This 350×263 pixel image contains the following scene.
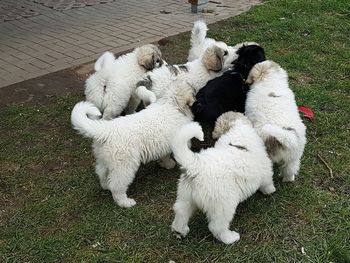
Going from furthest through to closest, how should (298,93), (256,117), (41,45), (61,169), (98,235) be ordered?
(41,45), (298,93), (61,169), (256,117), (98,235)

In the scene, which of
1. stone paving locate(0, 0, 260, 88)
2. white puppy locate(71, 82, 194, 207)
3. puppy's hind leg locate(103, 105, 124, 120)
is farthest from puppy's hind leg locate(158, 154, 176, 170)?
stone paving locate(0, 0, 260, 88)

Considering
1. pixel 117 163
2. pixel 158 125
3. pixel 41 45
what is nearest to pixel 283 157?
pixel 158 125

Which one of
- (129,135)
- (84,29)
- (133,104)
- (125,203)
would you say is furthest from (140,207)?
(84,29)

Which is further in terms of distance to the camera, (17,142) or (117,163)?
(17,142)

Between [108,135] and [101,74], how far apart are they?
4.81 feet

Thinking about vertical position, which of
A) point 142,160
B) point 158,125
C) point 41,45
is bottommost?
point 41,45

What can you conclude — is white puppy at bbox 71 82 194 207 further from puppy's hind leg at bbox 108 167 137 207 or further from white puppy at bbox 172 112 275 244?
white puppy at bbox 172 112 275 244

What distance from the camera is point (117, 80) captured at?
16.4ft

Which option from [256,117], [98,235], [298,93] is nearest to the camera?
[98,235]

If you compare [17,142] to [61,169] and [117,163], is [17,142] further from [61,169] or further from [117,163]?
[117,163]

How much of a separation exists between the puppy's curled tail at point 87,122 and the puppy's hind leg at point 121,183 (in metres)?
0.35

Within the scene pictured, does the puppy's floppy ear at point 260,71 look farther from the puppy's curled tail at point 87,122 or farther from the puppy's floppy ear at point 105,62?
the puppy's curled tail at point 87,122

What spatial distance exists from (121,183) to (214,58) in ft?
6.79

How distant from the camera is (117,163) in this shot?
149 inches
